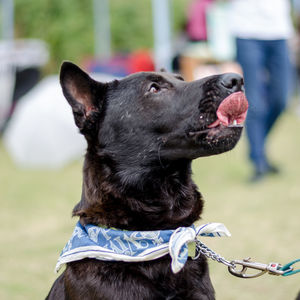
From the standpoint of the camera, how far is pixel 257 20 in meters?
5.95

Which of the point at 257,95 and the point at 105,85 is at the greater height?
the point at 105,85

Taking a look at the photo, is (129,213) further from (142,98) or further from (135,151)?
(142,98)

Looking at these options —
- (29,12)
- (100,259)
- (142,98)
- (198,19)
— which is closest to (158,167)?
(142,98)

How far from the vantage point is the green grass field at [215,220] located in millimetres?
3713

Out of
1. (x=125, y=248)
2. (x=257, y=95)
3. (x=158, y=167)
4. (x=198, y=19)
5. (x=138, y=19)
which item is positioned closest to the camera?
(x=125, y=248)

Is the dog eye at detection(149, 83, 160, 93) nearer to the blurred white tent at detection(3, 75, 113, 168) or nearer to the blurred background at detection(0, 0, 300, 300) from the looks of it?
the blurred background at detection(0, 0, 300, 300)

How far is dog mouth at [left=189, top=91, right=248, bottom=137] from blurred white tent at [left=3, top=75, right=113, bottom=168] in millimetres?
5570

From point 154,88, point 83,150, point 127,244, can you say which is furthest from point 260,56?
point 127,244

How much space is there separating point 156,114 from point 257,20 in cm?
373

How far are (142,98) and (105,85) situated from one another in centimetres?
23

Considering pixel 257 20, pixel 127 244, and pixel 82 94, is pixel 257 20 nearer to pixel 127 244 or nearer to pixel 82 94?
pixel 82 94

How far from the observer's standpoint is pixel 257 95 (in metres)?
5.98

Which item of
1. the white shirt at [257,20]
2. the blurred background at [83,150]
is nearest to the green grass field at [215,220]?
the blurred background at [83,150]

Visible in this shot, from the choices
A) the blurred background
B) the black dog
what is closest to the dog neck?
the black dog
